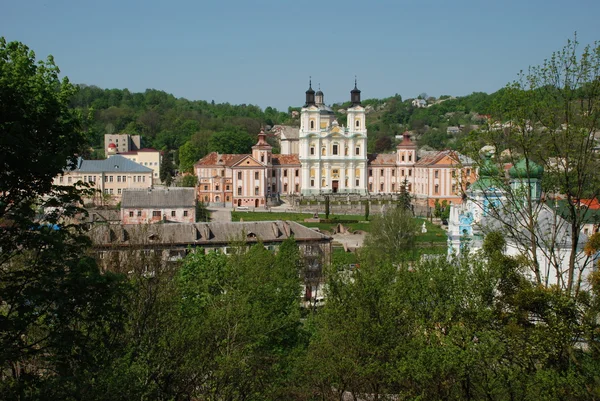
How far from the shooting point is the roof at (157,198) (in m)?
41.1

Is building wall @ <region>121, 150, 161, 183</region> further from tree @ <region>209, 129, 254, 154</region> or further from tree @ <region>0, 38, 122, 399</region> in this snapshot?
tree @ <region>0, 38, 122, 399</region>

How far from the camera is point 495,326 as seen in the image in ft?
38.7

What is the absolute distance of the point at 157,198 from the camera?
135 feet

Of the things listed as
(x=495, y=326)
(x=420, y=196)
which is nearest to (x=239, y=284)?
(x=495, y=326)

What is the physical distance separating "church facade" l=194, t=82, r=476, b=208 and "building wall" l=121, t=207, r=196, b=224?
71.0ft

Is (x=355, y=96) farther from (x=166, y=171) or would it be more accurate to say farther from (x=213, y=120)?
(x=213, y=120)

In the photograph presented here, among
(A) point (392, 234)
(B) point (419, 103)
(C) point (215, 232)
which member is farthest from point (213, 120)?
(C) point (215, 232)

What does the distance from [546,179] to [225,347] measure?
6281 mm

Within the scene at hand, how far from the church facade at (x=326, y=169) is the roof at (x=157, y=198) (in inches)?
845

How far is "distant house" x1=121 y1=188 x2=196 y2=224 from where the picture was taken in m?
41.0

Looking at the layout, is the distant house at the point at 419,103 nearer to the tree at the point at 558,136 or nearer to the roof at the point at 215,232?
the roof at the point at 215,232

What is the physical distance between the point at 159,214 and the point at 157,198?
34.9 inches

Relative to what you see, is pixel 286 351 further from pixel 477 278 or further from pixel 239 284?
pixel 477 278

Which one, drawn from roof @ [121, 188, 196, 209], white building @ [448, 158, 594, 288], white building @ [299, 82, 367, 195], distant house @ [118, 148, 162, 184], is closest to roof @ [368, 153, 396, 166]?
white building @ [299, 82, 367, 195]
